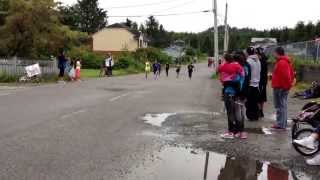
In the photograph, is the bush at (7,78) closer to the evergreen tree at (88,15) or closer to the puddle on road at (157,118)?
the puddle on road at (157,118)

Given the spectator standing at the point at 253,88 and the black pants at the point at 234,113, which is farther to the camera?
the spectator standing at the point at 253,88

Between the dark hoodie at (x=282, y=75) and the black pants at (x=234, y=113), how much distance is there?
132 centimetres

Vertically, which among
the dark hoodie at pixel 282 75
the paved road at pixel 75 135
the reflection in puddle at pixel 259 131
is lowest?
the reflection in puddle at pixel 259 131

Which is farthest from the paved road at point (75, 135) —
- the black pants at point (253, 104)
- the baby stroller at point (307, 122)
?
the black pants at point (253, 104)

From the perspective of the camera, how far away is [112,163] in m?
9.47

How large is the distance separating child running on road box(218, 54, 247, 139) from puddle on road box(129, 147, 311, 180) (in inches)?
86.4

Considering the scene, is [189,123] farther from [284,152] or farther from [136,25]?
[136,25]

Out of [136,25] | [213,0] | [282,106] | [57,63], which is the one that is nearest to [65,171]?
[282,106]

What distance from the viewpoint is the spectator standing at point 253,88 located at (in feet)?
50.4

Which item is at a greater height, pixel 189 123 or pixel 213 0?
Result: pixel 213 0

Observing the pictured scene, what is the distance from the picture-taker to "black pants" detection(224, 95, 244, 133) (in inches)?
499

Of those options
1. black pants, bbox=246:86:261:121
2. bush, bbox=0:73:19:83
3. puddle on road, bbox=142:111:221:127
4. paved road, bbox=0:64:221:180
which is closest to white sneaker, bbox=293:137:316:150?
paved road, bbox=0:64:221:180

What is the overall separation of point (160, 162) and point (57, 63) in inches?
1212

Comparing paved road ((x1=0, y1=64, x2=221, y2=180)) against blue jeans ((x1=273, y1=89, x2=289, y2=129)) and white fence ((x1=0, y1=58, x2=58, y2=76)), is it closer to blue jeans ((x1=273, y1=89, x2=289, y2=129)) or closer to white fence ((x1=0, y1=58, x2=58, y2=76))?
blue jeans ((x1=273, y1=89, x2=289, y2=129))
